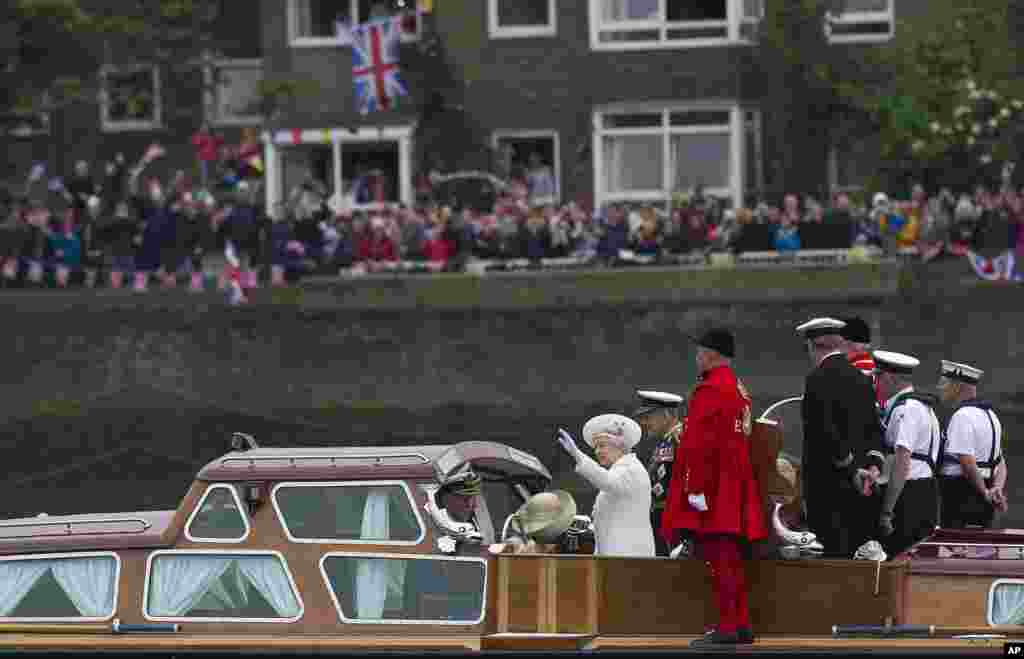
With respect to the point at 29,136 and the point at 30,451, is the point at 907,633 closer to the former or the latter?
the point at 30,451

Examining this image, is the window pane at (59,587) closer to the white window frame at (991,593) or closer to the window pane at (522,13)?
the white window frame at (991,593)

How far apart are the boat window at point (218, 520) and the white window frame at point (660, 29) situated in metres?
26.2

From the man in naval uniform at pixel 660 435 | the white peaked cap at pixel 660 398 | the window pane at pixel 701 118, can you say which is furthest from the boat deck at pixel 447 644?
the window pane at pixel 701 118

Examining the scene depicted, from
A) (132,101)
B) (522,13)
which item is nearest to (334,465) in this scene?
(522,13)

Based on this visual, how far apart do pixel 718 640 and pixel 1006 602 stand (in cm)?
157

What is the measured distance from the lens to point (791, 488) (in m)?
11.2

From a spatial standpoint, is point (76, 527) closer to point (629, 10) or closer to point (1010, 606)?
point (1010, 606)

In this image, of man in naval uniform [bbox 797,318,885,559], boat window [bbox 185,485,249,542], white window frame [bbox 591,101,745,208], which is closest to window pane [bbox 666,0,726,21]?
white window frame [bbox 591,101,745,208]

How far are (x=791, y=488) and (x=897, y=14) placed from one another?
26.0m

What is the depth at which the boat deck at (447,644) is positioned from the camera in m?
10.7

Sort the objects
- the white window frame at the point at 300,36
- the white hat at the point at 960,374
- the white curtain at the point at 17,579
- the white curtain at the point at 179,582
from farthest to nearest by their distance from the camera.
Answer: the white window frame at the point at 300,36 → the white hat at the point at 960,374 → the white curtain at the point at 17,579 → the white curtain at the point at 179,582

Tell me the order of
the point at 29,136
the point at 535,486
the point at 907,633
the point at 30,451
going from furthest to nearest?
1. the point at 29,136
2. the point at 30,451
3. the point at 535,486
4. the point at 907,633

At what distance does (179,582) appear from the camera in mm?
11406

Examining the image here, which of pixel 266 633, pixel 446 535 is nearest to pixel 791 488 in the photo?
pixel 446 535
